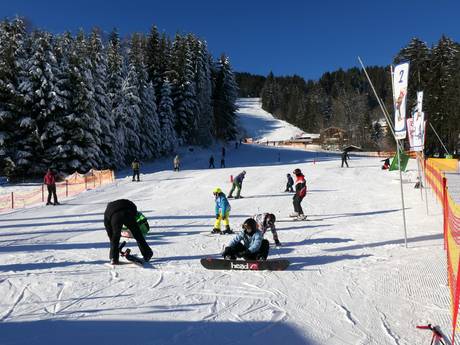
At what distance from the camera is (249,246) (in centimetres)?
799

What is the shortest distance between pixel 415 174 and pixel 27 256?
21.2m

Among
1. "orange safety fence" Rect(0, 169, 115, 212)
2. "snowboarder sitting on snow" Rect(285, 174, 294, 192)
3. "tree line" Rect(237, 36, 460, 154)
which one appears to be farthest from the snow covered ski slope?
"orange safety fence" Rect(0, 169, 115, 212)

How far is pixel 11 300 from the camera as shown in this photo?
243 inches

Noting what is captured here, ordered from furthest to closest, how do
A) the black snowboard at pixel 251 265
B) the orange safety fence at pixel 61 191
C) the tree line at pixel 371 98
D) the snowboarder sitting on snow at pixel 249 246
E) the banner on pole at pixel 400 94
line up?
the tree line at pixel 371 98 < the orange safety fence at pixel 61 191 < the banner on pole at pixel 400 94 < the snowboarder sitting on snow at pixel 249 246 < the black snowboard at pixel 251 265

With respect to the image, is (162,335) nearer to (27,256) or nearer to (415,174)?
(27,256)

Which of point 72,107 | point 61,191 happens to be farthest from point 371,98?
point 61,191

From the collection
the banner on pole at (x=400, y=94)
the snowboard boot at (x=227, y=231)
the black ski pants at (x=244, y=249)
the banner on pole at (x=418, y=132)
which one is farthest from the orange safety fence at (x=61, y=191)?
the banner on pole at (x=400, y=94)

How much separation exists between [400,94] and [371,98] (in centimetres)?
15557

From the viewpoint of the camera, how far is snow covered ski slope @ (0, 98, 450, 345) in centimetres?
510

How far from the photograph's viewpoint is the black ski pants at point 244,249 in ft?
25.8

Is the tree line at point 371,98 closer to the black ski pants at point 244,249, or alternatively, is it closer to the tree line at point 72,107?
the black ski pants at point 244,249

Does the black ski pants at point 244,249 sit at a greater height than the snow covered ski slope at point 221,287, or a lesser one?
greater

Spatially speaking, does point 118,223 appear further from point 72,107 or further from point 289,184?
point 72,107

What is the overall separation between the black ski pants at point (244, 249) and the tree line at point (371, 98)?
5.63m
